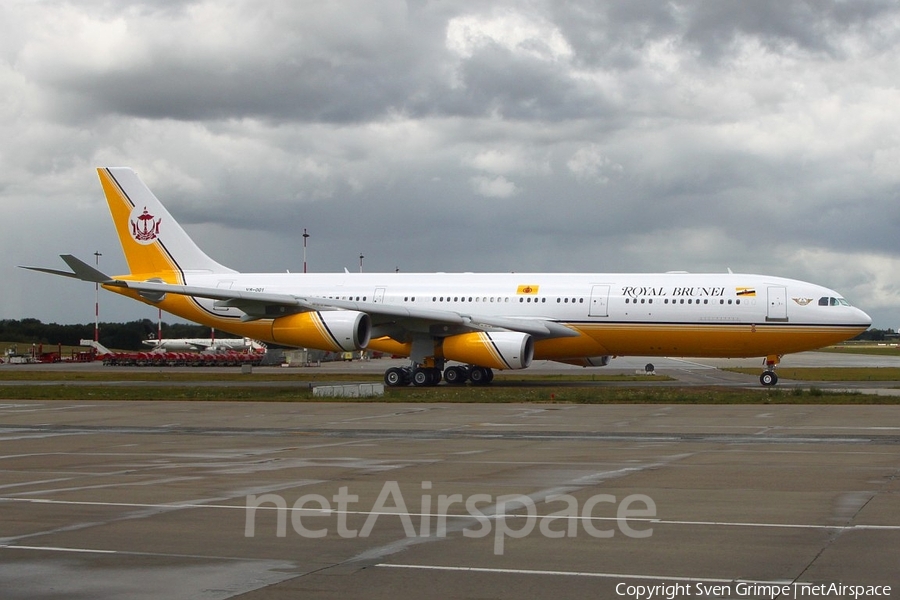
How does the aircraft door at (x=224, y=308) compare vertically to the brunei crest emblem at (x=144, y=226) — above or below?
below

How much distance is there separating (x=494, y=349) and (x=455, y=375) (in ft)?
14.6

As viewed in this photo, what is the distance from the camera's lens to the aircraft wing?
124 feet

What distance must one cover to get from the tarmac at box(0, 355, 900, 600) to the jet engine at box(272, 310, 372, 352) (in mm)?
15635

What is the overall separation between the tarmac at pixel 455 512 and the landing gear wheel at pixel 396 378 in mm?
17831

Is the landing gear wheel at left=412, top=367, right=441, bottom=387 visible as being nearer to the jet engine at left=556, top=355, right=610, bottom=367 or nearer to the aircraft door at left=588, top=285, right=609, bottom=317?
the jet engine at left=556, top=355, right=610, bottom=367

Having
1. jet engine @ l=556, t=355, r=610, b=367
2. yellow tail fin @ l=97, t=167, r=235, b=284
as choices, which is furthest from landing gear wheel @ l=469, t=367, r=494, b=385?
yellow tail fin @ l=97, t=167, r=235, b=284

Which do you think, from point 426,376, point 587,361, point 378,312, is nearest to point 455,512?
point 378,312

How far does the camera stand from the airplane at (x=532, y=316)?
121 feet

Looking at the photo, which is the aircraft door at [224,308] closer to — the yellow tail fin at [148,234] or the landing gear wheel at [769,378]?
the yellow tail fin at [148,234]

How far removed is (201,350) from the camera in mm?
93938

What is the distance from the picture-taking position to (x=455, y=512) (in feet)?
36.4

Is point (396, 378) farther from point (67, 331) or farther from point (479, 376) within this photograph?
point (67, 331)

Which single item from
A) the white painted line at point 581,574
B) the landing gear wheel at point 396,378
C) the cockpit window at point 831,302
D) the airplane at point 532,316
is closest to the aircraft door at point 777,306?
the airplane at point 532,316

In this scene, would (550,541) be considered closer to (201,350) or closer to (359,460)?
(359,460)
